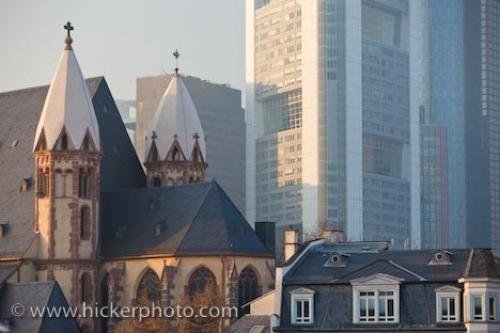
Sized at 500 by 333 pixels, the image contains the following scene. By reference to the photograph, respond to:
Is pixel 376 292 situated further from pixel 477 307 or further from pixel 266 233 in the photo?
pixel 266 233

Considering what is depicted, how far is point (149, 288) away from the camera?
133125mm

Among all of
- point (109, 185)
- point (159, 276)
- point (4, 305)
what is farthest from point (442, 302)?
point (109, 185)

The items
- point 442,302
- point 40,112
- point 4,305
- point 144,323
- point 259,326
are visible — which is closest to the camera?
point 442,302

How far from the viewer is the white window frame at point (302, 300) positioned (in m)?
97.9

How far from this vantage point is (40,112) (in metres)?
140

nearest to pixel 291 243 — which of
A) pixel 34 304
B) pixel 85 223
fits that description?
pixel 34 304

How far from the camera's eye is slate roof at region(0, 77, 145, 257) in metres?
135

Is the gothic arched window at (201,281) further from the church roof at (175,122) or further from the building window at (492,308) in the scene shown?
the building window at (492,308)

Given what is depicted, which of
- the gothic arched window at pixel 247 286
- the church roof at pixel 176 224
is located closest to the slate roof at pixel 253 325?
the gothic arched window at pixel 247 286

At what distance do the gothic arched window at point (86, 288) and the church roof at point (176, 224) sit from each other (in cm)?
235

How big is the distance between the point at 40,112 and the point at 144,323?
71.4 feet

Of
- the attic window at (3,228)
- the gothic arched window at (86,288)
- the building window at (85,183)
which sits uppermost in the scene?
the building window at (85,183)

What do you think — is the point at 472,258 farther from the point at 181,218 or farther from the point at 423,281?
the point at 181,218

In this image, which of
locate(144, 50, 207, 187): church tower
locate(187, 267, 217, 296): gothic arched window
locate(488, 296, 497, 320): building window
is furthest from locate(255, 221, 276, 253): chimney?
locate(488, 296, 497, 320): building window
